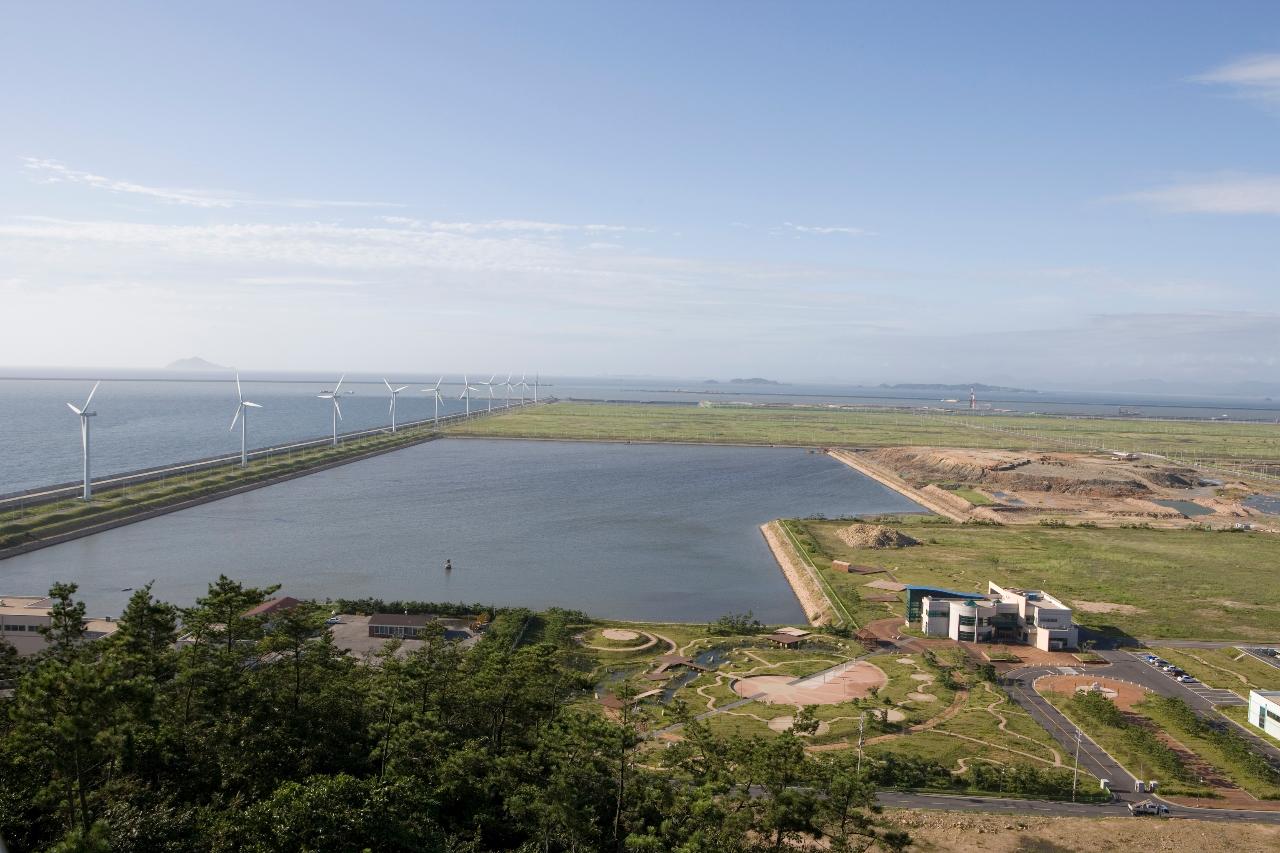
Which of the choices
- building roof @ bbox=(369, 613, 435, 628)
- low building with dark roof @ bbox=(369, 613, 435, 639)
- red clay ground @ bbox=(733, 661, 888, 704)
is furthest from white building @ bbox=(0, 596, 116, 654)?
red clay ground @ bbox=(733, 661, 888, 704)

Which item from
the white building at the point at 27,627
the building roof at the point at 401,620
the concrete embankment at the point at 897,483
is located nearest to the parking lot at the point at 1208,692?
the building roof at the point at 401,620

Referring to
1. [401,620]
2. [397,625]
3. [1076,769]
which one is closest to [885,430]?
[401,620]

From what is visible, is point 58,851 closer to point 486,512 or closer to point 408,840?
point 408,840

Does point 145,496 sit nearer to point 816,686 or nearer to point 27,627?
point 27,627

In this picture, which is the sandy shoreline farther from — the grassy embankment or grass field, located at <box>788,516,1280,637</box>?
the grassy embankment

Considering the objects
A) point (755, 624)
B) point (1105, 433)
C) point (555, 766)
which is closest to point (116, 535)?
point (755, 624)

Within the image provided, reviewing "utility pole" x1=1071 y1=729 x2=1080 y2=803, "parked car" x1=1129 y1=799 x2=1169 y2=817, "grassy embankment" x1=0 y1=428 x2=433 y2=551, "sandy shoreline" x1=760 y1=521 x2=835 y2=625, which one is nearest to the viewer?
"parked car" x1=1129 y1=799 x2=1169 y2=817
